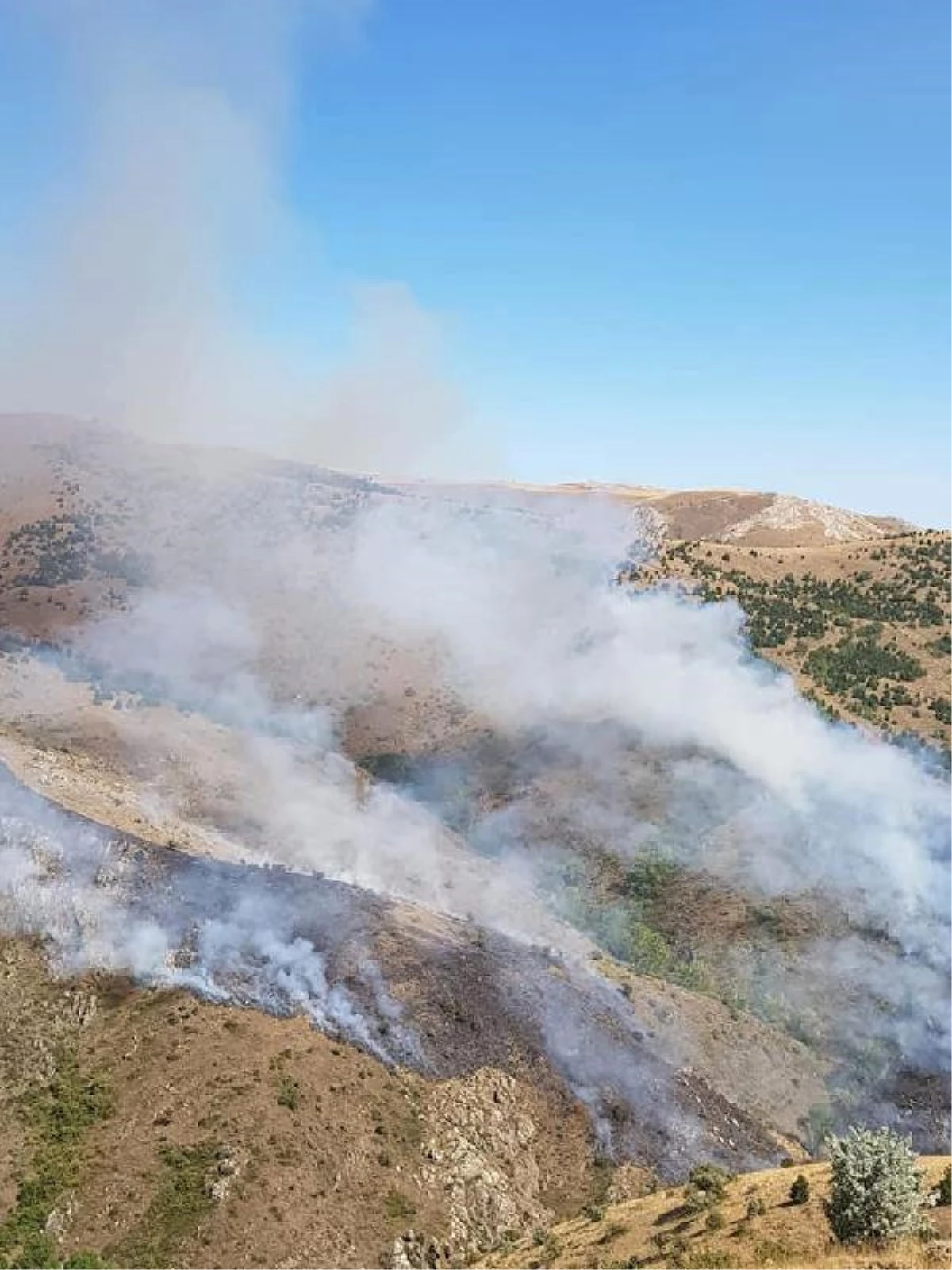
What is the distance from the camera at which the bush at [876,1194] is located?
47.6ft

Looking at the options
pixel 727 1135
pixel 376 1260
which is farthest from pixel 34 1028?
pixel 727 1135

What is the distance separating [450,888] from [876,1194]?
24.5 meters

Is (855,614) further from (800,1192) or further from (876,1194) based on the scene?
(876,1194)

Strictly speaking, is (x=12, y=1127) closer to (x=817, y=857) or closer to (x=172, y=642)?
(x=817, y=857)

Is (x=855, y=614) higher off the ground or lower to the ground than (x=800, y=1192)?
higher

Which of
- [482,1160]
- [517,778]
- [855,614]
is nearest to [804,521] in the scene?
[855,614]

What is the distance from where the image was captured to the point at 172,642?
5941cm

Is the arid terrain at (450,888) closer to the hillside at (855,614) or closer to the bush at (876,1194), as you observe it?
the hillside at (855,614)

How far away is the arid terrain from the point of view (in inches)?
852

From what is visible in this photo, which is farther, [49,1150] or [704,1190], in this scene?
[49,1150]

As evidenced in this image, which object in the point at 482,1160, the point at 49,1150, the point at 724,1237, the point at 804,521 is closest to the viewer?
the point at 724,1237

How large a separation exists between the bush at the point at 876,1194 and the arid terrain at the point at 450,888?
2.42ft

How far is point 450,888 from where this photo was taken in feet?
125

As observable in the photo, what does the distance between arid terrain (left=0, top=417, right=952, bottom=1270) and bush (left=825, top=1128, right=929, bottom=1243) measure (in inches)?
29.1
